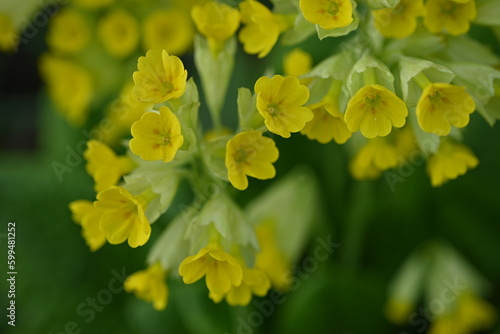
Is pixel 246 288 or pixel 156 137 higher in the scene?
pixel 156 137

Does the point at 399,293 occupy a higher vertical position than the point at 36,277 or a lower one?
lower

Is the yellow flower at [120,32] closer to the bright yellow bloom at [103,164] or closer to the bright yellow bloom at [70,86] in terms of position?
the bright yellow bloom at [70,86]

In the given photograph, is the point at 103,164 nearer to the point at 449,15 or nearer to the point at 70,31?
the point at 449,15

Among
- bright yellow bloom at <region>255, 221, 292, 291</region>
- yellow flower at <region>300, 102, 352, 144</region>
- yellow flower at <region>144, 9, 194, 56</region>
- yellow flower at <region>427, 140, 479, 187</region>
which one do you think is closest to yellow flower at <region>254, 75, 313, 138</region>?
Answer: yellow flower at <region>300, 102, 352, 144</region>

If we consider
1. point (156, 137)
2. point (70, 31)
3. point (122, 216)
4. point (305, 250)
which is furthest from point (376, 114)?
point (70, 31)

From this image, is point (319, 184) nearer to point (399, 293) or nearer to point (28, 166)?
point (399, 293)

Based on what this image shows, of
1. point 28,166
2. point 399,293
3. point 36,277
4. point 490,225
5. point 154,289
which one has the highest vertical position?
point 154,289

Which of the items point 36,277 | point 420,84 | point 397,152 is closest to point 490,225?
point 397,152
